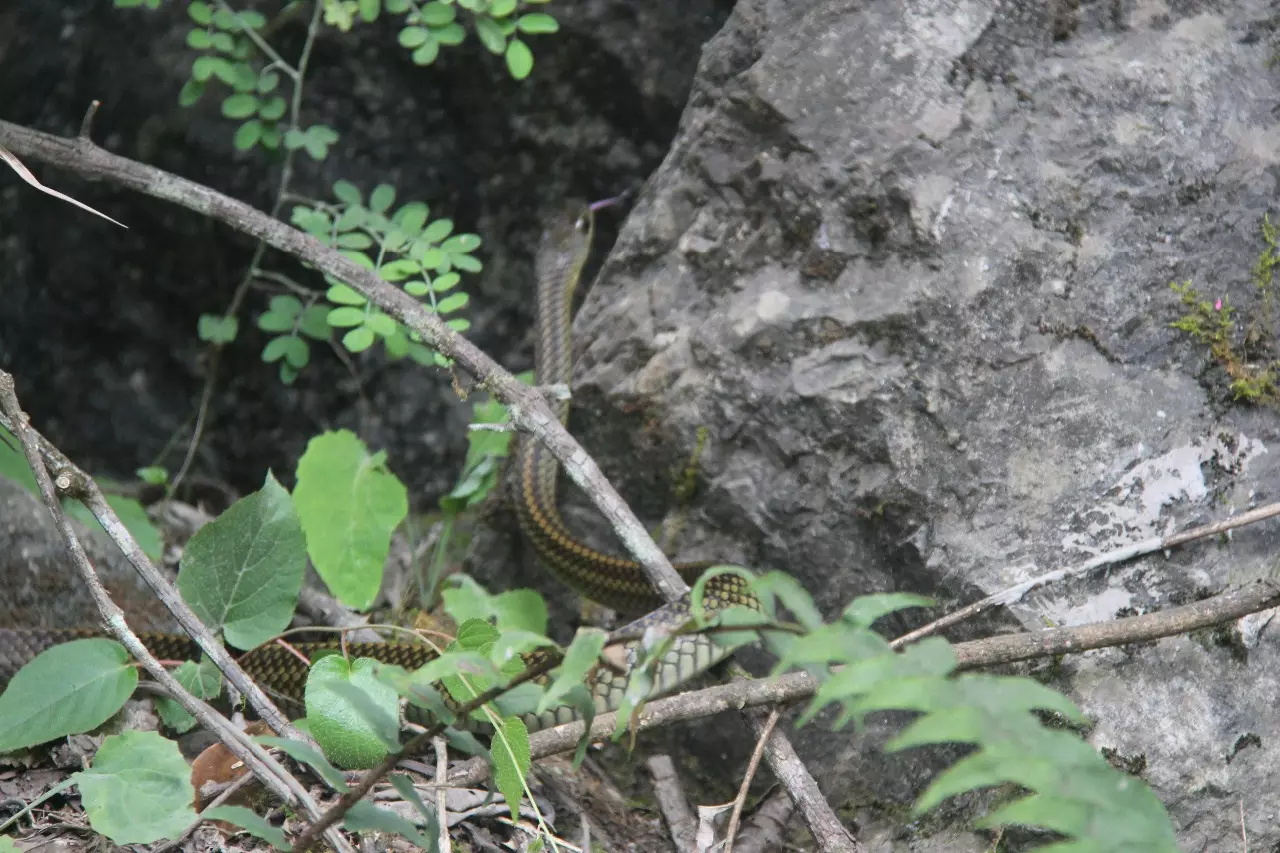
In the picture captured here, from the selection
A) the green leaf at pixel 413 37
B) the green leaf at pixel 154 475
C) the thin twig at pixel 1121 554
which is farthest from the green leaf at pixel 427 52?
the thin twig at pixel 1121 554

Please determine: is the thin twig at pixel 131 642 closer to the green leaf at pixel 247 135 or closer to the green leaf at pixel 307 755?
the green leaf at pixel 307 755

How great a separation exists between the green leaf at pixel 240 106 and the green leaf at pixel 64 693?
8.16 feet

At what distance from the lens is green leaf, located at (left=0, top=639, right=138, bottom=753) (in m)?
2.47

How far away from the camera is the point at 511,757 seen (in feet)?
7.84

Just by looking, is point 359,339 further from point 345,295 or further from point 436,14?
point 436,14

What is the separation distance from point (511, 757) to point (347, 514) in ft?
5.48

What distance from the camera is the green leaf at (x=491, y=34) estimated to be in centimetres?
392

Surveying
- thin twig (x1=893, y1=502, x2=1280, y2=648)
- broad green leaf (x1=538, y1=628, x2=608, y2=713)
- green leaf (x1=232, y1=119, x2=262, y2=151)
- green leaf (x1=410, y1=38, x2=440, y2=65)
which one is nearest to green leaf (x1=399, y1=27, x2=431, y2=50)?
green leaf (x1=410, y1=38, x2=440, y2=65)

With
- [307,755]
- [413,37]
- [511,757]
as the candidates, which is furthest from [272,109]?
[307,755]

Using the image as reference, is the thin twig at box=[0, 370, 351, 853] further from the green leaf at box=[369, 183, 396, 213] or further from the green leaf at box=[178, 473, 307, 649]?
the green leaf at box=[369, 183, 396, 213]

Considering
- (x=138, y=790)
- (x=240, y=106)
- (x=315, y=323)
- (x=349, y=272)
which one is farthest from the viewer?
(x=315, y=323)

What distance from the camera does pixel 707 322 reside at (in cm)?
363

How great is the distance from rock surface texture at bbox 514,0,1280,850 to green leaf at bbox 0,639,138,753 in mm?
1811

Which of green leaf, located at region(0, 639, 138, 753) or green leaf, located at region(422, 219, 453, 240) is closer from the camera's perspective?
green leaf, located at region(0, 639, 138, 753)
